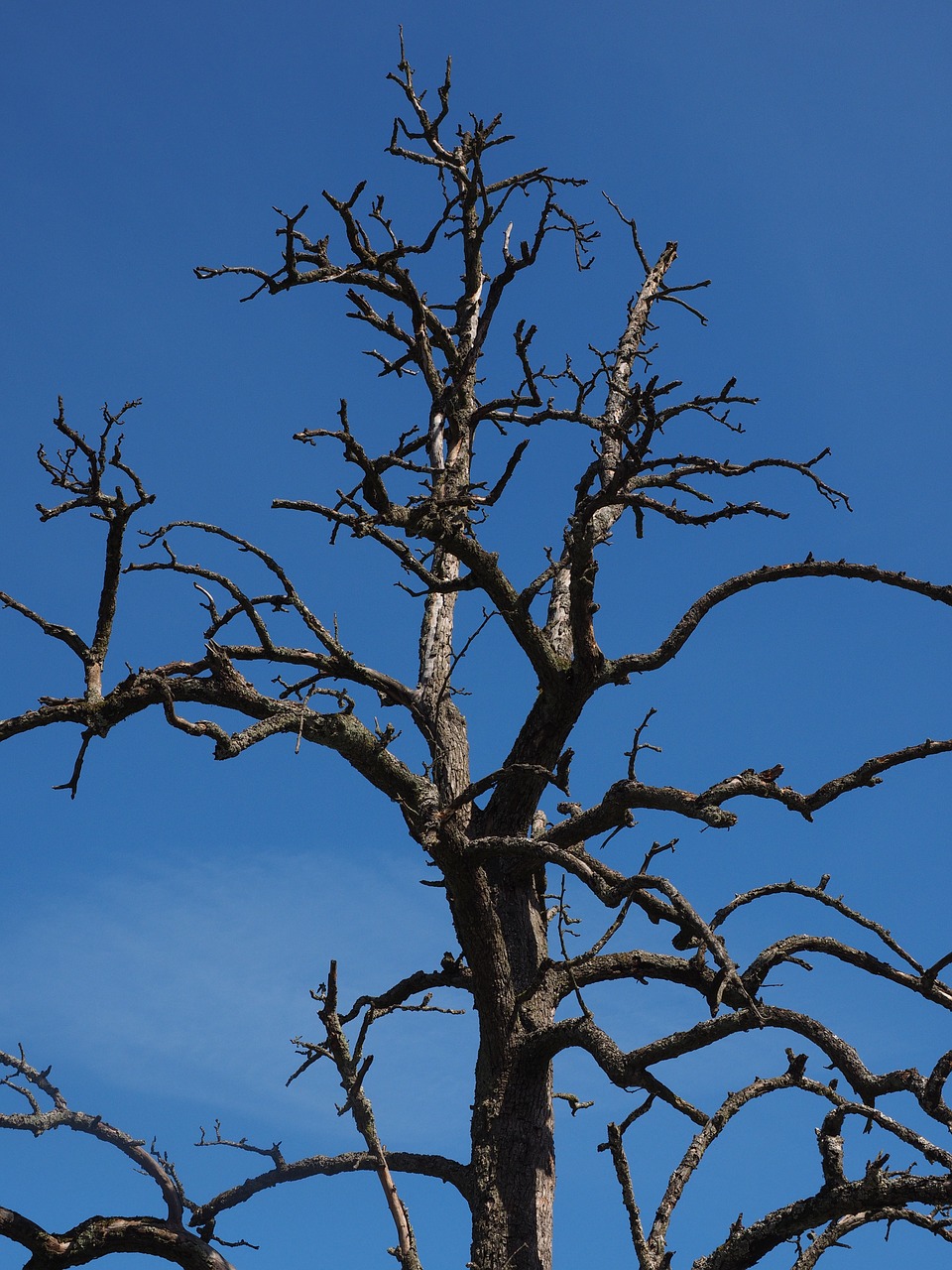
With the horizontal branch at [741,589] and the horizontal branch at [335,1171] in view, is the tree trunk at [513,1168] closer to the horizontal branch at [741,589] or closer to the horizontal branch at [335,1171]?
the horizontal branch at [335,1171]

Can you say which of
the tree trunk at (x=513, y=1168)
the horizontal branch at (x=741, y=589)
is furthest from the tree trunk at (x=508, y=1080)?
the horizontal branch at (x=741, y=589)

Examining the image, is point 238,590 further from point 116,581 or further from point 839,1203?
point 839,1203

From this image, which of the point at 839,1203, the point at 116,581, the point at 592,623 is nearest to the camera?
the point at 839,1203

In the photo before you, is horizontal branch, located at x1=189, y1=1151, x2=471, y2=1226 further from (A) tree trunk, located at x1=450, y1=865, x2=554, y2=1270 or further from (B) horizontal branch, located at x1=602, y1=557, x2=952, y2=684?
(B) horizontal branch, located at x1=602, y1=557, x2=952, y2=684

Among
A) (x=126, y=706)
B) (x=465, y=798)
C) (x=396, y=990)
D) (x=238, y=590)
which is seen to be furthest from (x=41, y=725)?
(x=396, y=990)

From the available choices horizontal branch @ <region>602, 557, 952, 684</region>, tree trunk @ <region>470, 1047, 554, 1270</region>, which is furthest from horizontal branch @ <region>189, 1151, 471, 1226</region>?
horizontal branch @ <region>602, 557, 952, 684</region>

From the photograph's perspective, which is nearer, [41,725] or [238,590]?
[41,725]

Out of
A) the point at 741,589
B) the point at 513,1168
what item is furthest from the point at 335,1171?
the point at 741,589

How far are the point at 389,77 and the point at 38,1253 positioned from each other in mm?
8149

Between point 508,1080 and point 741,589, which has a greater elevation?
point 741,589

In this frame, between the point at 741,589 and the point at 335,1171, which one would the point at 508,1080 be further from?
the point at 741,589

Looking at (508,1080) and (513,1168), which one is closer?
(513,1168)

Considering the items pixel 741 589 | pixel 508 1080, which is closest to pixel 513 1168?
pixel 508 1080

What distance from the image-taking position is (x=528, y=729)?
7.31 metres
